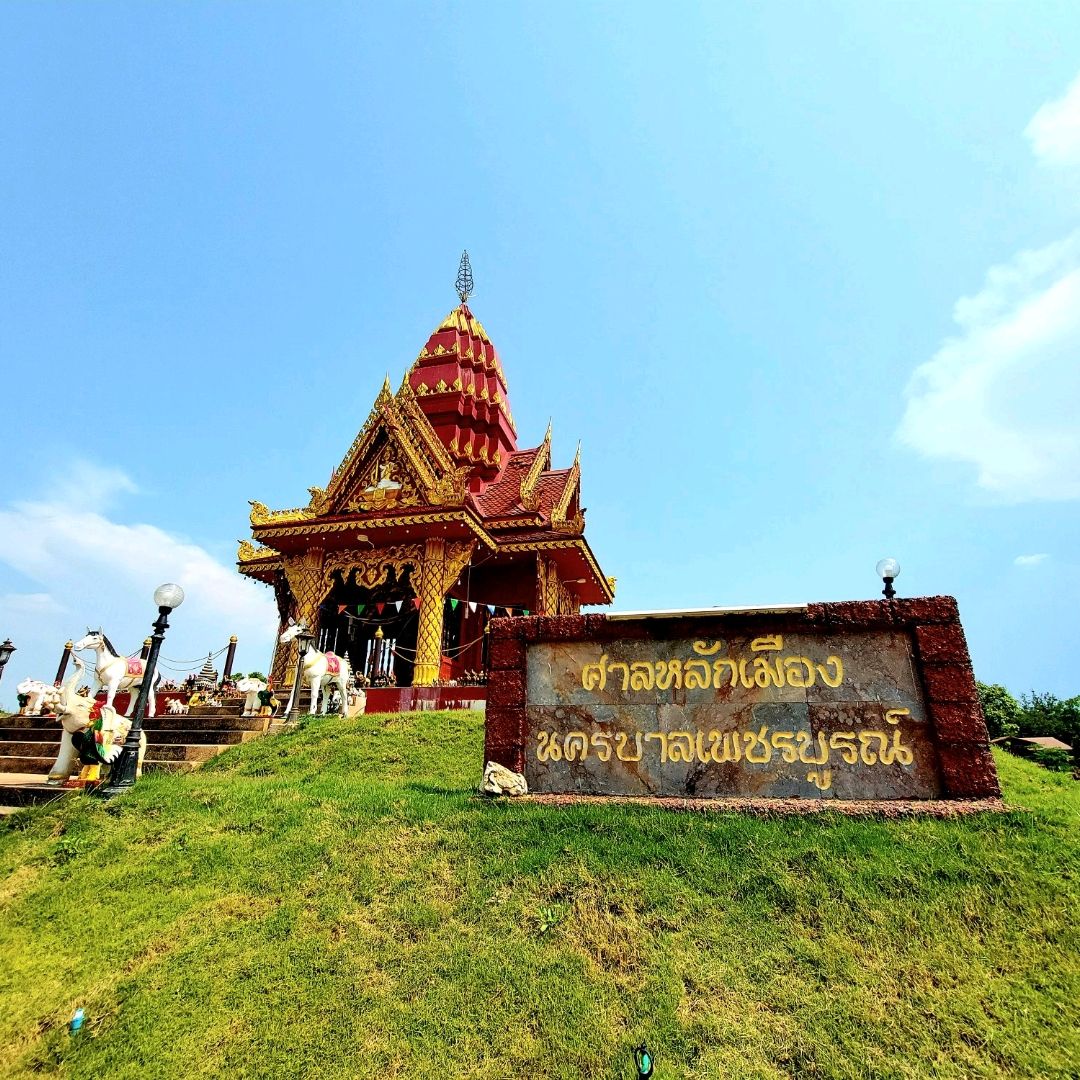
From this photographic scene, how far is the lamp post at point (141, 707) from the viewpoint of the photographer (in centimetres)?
850

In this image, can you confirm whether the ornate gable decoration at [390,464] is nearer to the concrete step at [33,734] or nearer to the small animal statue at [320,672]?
the small animal statue at [320,672]

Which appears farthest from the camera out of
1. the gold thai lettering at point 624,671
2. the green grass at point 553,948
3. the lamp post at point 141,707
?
the lamp post at point 141,707

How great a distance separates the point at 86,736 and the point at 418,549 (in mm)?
9734

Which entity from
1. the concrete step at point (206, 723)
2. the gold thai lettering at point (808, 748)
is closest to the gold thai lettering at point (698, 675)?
the gold thai lettering at point (808, 748)

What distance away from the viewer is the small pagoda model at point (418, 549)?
1733cm

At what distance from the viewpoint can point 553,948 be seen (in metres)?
4.37

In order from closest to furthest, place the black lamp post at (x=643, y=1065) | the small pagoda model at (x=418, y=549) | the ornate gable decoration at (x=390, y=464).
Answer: the black lamp post at (x=643, y=1065) → the small pagoda model at (x=418, y=549) → the ornate gable decoration at (x=390, y=464)

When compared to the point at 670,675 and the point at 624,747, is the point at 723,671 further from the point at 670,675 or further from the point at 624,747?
the point at 624,747

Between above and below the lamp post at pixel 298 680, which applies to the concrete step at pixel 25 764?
below

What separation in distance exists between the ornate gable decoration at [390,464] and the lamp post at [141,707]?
807cm

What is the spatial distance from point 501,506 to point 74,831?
14.6 meters

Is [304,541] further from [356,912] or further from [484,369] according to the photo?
[356,912]

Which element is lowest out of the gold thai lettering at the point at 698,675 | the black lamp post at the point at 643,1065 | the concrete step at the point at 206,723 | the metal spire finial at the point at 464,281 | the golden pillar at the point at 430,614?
the black lamp post at the point at 643,1065

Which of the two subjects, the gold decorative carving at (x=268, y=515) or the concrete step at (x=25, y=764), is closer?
the concrete step at (x=25, y=764)
